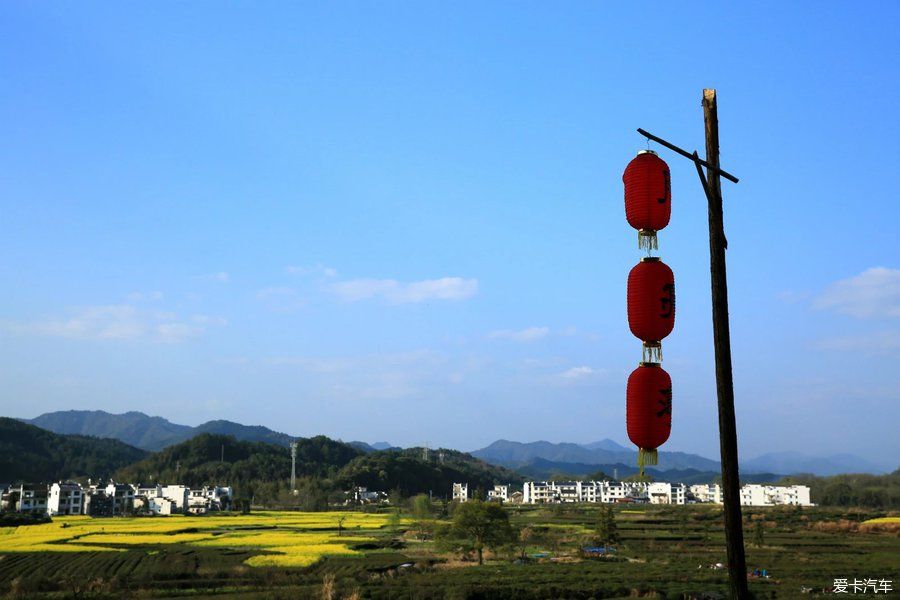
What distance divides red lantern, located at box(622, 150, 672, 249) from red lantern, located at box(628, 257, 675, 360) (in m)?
0.41

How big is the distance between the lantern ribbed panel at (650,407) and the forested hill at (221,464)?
357ft

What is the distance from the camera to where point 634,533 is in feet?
204

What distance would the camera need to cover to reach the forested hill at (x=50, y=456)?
418 ft

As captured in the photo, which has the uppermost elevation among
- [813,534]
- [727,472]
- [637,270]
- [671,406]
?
[637,270]

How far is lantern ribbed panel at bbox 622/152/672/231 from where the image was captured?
8523 mm

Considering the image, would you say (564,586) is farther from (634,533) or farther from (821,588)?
(634,533)

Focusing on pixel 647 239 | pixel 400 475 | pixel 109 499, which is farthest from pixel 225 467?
pixel 647 239

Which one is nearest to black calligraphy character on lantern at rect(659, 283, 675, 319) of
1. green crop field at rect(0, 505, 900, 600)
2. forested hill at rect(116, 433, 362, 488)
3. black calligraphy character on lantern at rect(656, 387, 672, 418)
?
black calligraphy character on lantern at rect(656, 387, 672, 418)

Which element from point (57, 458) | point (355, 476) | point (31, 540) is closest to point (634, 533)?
point (31, 540)

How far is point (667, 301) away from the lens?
319 inches

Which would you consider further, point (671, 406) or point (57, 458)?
point (57, 458)

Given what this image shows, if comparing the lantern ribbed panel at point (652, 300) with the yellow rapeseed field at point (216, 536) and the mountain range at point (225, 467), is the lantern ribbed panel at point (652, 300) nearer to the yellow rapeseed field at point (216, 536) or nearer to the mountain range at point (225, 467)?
the yellow rapeseed field at point (216, 536)

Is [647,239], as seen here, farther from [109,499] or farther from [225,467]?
[225,467]

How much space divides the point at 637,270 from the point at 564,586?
25.3m
